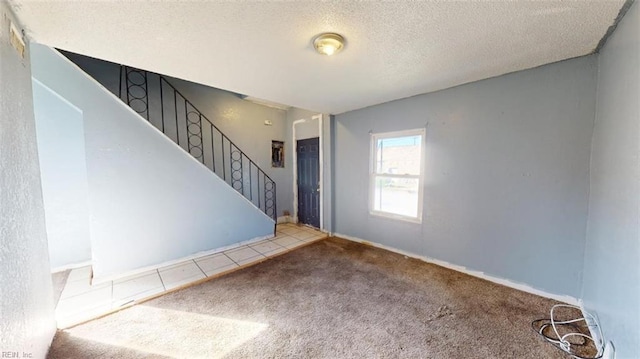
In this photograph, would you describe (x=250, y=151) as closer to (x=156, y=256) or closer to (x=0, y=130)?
(x=156, y=256)

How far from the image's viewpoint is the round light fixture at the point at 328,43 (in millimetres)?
1607

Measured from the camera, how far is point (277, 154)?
5047mm

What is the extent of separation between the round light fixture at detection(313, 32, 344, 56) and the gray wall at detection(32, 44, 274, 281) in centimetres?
224

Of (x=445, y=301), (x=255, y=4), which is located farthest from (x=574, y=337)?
(x=255, y=4)

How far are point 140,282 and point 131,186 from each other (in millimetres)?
1095

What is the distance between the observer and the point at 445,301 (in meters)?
2.11

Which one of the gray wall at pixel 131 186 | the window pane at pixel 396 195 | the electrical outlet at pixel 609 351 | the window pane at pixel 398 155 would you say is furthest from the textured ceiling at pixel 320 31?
the electrical outlet at pixel 609 351

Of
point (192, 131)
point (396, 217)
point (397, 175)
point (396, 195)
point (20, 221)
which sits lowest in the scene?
point (396, 217)

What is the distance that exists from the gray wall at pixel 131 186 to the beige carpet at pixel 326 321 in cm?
89

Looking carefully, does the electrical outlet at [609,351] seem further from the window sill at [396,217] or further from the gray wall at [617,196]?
the window sill at [396,217]

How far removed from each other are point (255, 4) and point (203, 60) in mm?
946
